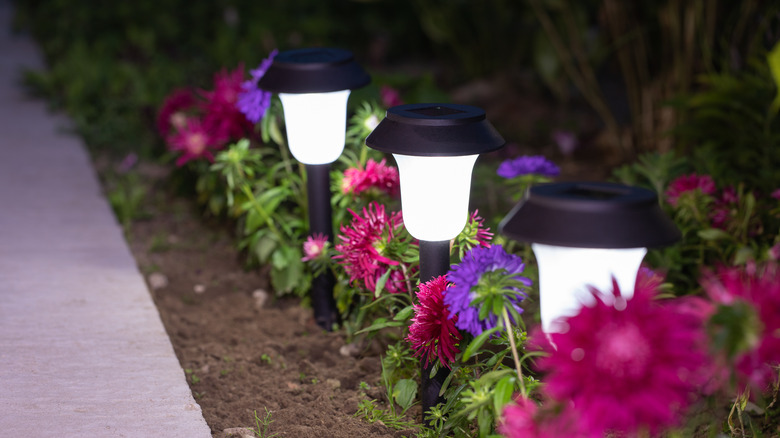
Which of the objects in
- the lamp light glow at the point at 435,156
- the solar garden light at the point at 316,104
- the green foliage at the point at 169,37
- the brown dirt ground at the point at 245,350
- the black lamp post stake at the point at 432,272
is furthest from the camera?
the green foliage at the point at 169,37

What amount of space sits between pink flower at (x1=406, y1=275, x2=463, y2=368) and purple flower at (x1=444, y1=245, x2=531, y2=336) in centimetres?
16

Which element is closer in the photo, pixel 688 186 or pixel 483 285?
pixel 483 285

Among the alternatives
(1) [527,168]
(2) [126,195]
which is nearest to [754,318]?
(1) [527,168]

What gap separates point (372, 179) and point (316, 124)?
0.72 feet

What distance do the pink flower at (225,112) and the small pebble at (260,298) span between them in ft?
2.11

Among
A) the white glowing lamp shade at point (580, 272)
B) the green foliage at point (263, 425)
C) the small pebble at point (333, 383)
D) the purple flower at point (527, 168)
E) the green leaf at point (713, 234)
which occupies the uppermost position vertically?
the white glowing lamp shade at point (580, 272)

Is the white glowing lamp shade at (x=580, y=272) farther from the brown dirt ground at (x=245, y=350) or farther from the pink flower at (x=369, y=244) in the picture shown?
the brown dirt ground at (x=245, y=350)

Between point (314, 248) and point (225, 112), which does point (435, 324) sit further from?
point (225, 112)

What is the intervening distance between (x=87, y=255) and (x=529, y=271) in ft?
5.33

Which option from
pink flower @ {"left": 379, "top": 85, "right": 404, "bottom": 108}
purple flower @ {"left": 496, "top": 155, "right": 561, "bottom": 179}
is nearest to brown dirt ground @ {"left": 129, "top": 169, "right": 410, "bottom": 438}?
purple flower @ {"left": 496, "top": 155, "right": 561, "bottom": 179}

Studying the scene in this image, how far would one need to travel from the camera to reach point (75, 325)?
2.39 metres

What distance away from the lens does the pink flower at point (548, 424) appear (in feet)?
3.76

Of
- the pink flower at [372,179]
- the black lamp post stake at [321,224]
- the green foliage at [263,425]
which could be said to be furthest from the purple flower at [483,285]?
the black lamp post stake at [321,224]

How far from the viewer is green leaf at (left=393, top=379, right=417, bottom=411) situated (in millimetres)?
1951
